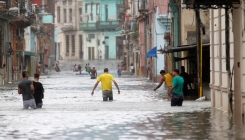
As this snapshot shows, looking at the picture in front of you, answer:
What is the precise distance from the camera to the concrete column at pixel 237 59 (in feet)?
65.6

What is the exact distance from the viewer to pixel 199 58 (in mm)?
29859

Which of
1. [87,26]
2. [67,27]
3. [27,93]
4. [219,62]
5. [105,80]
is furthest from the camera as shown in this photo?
[67,27]

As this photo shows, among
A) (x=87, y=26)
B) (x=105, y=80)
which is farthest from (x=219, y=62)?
(x=87, y=26)

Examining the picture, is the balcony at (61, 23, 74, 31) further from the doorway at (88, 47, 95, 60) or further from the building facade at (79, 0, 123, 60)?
the doorway at (88, 47, 95, 60)

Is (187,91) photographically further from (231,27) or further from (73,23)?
(73,23)

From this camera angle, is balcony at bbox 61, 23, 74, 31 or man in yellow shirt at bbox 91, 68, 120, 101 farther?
balcony at bbox 61, 23, 74, 31

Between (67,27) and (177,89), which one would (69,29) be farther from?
(177,89)

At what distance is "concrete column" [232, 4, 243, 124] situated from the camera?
65.6 feet

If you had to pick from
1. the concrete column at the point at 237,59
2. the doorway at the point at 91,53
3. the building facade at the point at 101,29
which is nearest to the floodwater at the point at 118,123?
the concrete column at the point at 237,59

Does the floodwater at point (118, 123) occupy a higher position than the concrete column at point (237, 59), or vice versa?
the concrete column at point (237, 59)

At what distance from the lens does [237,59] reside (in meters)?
20.2

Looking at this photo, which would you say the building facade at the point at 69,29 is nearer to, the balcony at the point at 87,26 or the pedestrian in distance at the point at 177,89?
the balcony at the point at 87,26

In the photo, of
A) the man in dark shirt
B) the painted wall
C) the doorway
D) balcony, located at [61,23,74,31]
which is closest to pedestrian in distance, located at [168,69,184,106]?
the painted wall

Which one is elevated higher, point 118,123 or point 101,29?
point 101,29
